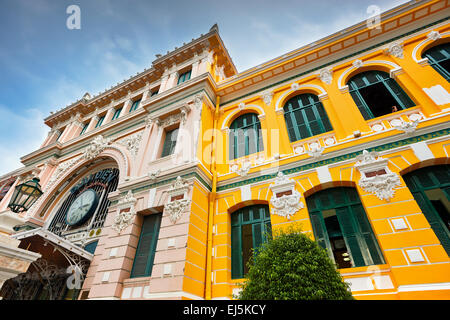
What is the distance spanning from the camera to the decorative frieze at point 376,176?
6.69m

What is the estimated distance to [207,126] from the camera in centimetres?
1116

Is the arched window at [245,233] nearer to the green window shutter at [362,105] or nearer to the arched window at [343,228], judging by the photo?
the arched window at [343,228]

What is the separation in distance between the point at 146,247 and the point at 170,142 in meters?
5.02

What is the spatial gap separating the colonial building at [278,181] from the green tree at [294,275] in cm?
160

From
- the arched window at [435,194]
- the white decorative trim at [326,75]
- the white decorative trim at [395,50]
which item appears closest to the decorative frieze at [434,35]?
the white decorative trim at [395,50]

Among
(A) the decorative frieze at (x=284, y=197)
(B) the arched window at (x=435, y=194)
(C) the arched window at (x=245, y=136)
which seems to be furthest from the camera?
(C) the arched window at (x=245, y=136)

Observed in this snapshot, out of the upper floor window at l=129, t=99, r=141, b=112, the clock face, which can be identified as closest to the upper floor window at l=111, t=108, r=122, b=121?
the upper floor window at l=129, t=99, r=141, b=112

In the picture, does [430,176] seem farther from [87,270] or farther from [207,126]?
[87,270]

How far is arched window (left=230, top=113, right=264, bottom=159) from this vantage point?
34.1 feet

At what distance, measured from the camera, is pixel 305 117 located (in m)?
10.0

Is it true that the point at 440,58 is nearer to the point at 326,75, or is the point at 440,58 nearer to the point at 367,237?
the point at 326,75

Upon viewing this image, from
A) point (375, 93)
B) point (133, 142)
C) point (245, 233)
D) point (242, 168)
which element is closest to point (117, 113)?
point (133, 142)

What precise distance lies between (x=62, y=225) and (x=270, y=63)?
563 inches
